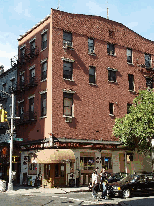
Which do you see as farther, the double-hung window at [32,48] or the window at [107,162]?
the double-hung window at [32,48]

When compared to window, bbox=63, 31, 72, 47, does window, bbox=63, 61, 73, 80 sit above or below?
below

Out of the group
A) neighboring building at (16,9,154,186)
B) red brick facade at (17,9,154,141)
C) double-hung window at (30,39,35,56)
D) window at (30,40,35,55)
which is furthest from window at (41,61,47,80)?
window at (30,40,35,55)

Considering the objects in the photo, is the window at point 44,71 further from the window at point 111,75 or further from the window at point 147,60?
the window at point 147,60

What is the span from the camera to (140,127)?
29.9 metres

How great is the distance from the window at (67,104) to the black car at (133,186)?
1192cm

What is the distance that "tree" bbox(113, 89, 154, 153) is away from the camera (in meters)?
30.1

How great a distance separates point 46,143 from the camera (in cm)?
3069

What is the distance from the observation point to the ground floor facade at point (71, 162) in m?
29.4

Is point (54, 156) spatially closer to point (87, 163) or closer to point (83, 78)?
point (87, 163)

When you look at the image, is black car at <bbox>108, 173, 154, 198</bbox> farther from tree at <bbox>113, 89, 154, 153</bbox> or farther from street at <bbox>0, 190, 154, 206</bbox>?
tree at <bbox>113, 89, 154, 153</bbox>

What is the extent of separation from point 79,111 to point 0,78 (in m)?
17.8

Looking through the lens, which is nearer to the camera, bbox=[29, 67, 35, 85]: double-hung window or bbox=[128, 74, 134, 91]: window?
bbox=[29, 67, 35, 85]: double-hung window

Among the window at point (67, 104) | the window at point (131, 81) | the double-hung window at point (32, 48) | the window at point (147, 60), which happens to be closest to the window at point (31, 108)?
the window at point (67, 104)

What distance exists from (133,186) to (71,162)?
395 inches
